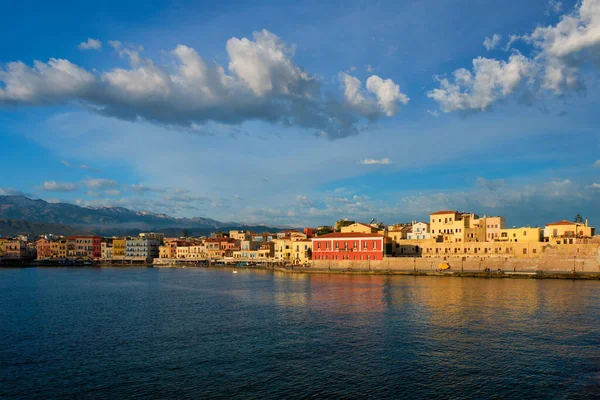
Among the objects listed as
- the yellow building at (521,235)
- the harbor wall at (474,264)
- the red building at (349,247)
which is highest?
the yellow building at (521,235)

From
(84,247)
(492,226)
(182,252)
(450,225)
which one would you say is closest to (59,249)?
(84,247)

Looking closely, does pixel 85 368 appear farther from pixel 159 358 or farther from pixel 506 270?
pixel 506 270

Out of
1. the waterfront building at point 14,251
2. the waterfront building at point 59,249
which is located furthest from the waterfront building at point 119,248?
the waterfront building at point 14,251

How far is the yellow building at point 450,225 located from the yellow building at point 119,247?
9173 cm

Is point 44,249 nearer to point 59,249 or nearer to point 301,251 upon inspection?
point 59,249

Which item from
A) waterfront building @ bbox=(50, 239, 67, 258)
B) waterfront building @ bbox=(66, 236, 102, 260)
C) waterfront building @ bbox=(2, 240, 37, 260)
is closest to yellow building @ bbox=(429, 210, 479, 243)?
waterfront building @ bbox=(66, 236, 102, 260)

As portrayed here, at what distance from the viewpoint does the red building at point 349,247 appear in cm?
8544

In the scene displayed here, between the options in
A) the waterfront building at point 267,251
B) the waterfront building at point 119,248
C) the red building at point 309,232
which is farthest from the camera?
the waterfront building at point 119,248

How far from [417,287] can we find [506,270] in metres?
25.4

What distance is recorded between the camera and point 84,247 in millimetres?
137750

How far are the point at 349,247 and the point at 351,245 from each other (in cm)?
55

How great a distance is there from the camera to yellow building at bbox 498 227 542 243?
7819 centimetres

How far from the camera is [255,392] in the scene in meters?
19.9

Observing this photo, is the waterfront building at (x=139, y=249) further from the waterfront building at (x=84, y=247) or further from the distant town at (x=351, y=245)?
the waterfront building at (x=84, y=247)
